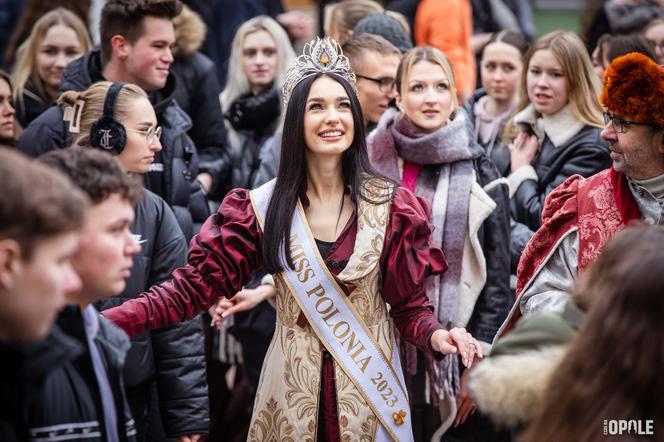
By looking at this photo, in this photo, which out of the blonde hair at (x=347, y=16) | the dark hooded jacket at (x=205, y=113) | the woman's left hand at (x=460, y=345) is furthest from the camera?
the blonde hair at (x=347, y=16)


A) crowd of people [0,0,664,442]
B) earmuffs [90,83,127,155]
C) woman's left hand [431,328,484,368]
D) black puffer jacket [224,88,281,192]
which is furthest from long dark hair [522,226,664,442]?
black puffer jacket [224,88,281,192]

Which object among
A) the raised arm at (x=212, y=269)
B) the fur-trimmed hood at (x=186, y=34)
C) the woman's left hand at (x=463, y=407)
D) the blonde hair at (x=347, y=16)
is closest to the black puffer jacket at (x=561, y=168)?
the woman's left hand at (x=463, y=407)

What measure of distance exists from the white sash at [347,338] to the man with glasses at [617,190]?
701 mm

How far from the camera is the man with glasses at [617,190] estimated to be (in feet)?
14.6

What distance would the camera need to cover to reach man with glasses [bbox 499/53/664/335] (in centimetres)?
445

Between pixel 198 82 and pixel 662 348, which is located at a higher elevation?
pixel 198 82

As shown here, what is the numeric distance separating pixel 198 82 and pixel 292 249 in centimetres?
304

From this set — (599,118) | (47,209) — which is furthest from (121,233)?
(599,118)

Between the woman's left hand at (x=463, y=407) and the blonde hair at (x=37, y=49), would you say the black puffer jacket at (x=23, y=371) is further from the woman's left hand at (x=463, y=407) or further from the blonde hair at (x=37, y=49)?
the blonde hair at (x=37, y=49)

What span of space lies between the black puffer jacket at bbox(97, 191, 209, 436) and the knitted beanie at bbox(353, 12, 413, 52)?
2.47m

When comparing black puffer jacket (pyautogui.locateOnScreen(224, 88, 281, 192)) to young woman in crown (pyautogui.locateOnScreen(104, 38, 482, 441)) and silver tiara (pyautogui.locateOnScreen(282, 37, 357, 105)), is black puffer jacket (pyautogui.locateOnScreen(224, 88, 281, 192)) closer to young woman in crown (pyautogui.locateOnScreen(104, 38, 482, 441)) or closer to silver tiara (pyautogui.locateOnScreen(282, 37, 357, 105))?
silver tiara (pyautogui.locateOnScreen(282, 37, 357, 105))

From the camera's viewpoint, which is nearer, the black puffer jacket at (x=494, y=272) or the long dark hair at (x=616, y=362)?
the long dark hair at (x=616, y=362)

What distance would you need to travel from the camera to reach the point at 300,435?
4.39 m

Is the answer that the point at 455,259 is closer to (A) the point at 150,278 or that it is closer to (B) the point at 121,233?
(A) the point at 150,278
